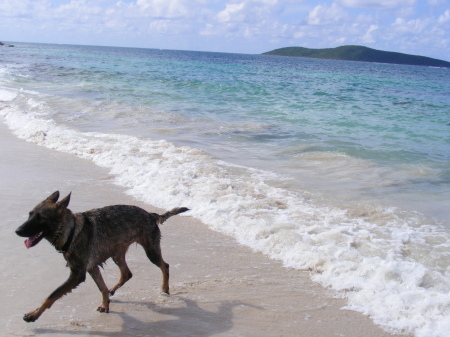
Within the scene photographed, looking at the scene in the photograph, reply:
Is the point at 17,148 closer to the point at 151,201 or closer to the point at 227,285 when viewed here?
the point at 151,201

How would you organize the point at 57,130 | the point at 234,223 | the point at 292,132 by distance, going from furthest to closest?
the point at 292,132 → the point at 57,130 → the point at 234,223

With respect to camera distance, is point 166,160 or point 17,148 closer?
point 166,160

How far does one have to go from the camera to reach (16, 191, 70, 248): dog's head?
375 cm

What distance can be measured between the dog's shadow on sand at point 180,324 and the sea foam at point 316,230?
130 cm

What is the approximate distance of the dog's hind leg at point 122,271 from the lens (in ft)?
15.2

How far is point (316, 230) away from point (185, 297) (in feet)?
8.28

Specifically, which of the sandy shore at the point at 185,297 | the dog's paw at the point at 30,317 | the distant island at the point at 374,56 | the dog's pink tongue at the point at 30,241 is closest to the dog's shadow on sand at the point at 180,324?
the sandy shore at the point at 185,297

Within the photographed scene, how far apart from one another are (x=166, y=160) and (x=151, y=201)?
263 cm

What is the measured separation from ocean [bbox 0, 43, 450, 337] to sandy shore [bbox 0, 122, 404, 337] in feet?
1.15

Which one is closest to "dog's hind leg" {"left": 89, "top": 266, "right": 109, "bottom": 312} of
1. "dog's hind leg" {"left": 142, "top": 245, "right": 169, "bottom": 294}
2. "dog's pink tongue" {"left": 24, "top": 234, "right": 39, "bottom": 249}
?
"dog's hind leg" {"left": 142, "top": 245, "right": 169, "bottom": 294}

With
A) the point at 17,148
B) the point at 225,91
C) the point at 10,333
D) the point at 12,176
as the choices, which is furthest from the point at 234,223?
the point at 225,91

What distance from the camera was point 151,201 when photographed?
786 centimetres

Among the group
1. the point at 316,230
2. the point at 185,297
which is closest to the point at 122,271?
the point at 185,297

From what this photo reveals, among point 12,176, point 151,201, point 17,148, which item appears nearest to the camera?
point 151,201
